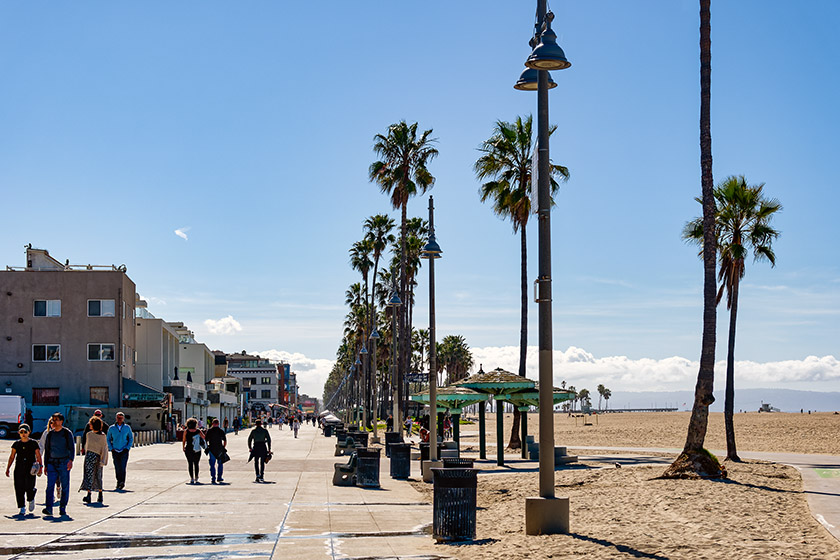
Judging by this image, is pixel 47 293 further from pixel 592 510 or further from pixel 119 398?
pixel 592 510

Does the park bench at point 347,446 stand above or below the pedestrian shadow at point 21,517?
below

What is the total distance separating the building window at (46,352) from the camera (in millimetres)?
60406

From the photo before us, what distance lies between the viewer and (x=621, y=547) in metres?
10.8

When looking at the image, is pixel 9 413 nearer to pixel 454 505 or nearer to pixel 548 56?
pixel 454 505

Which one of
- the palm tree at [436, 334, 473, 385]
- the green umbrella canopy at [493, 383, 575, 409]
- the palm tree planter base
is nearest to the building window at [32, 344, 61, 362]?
the green umbrella canopy at [493, 383, 575, 409]

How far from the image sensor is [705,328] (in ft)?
65.1

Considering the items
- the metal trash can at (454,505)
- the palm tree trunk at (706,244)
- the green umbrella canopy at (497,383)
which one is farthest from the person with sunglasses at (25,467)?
the green umbrella canopy at (497,383)

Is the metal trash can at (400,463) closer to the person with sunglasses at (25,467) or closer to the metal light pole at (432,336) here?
the metal light pole at (432,336)

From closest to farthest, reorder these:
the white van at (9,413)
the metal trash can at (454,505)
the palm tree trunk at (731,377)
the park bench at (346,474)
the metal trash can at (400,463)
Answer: the metal trash can at (454,505) < the park bench at (346,474) < the metal trash can at (400,463) < the palm tree trunk at (731,377) < the white van at (9,413)

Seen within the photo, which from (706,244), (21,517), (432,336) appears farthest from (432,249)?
(21,517)

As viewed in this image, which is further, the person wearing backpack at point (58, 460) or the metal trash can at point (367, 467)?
the metal trash can at point (367, 467)

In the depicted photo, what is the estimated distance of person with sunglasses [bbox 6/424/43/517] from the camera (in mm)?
14797

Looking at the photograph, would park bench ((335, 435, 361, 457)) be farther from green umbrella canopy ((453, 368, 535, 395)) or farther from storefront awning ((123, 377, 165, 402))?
storefront awning ((123, 377, 165, 402))

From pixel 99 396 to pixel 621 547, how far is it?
5521cm
